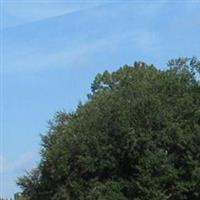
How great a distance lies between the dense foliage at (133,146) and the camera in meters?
42.8

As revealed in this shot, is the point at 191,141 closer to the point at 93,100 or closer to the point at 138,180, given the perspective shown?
the point at 138,180

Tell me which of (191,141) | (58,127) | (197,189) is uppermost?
(58,127)

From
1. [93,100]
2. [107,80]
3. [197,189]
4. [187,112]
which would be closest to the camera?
[197,189]

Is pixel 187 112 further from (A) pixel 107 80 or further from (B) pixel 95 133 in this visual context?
(A) pixel 107 80

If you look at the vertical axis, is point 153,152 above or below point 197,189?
above

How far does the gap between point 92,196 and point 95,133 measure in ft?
12.7

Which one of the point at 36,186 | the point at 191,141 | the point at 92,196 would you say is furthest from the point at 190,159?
the point at 36,186

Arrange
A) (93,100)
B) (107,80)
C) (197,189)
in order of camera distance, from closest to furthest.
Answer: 1. (197,189)
2. (93,100)
3. (107,80)

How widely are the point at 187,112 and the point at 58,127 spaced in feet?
34.6

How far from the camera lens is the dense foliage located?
141ft

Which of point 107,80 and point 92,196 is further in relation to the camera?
point 107,80

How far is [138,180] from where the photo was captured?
43.1m

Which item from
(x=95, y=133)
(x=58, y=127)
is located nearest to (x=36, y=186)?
(x=58, y=127)

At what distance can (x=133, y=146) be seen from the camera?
4338 cm
